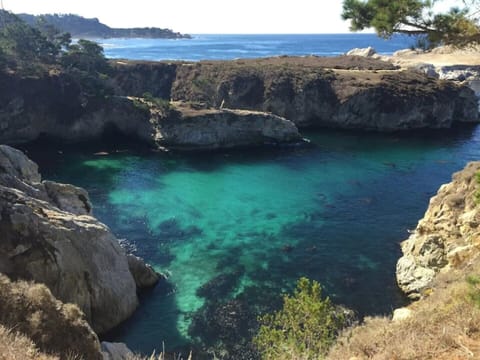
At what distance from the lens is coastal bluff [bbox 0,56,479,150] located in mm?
69750

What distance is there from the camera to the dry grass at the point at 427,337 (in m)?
11.6

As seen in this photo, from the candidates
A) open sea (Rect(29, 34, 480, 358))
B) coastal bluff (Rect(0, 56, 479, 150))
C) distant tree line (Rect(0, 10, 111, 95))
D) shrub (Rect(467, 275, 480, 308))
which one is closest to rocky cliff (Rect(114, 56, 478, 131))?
coastal bluff (Rect(0, 56, 479, 150))

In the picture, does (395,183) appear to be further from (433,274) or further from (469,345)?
(469,345)

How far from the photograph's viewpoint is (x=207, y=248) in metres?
35.6

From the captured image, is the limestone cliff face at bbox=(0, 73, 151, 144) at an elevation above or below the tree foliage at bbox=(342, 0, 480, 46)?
below

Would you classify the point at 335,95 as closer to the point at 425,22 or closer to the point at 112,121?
the point at 112,121

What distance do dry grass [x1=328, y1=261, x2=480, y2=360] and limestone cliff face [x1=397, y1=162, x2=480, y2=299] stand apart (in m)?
13.2

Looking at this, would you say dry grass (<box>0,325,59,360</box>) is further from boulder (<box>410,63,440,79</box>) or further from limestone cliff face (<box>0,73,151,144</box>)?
boulder (<box>410,63,440,79</box>)

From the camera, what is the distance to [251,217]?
42.7 m

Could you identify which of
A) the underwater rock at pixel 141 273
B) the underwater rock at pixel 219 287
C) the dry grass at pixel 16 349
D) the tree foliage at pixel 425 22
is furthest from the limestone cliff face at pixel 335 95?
the dry grass at pixel 16 349

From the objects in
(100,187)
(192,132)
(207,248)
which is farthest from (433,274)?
(192,132)

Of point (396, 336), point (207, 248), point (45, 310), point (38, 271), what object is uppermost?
point (396, 336)

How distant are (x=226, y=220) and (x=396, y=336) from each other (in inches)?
1168

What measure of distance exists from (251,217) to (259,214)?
1.08 meters
